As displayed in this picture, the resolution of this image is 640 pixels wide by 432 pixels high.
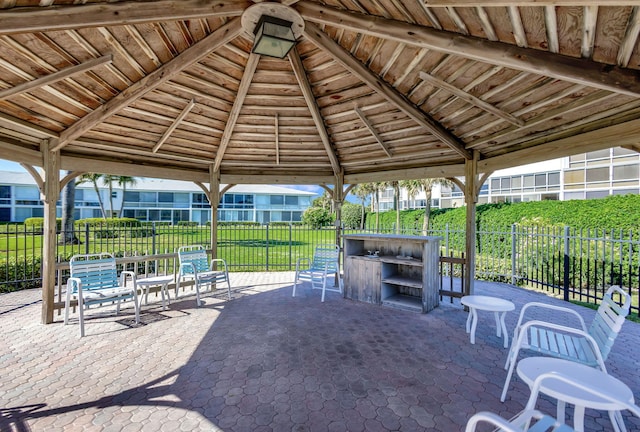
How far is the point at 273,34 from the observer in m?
3.06

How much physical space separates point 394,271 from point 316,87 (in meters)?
4.10

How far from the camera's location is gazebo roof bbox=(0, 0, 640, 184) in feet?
8.35

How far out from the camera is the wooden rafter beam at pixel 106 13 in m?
2.38

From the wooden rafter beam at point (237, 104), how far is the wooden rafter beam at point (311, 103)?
0.52 metres

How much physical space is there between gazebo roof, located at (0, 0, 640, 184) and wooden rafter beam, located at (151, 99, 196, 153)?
0.05m

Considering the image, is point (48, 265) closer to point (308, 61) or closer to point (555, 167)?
point (308, 61)

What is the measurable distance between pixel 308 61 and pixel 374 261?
3896mm

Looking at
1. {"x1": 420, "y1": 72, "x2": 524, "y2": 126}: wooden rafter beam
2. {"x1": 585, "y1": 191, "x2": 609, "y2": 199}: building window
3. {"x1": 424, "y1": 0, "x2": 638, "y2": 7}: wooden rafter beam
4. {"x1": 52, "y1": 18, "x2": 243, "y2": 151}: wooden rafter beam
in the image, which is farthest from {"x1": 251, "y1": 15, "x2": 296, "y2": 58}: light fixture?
{"x1": 585, "y1": 191, "x2": 609, "y2": 199}: building window

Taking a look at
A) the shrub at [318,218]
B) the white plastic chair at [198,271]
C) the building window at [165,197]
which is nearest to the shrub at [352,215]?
the shrub at [318,218]

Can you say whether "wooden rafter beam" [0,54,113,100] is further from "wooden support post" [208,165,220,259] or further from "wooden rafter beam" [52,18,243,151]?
A: "wooden support post" [208,165,220,259]

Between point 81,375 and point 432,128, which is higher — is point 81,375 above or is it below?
below

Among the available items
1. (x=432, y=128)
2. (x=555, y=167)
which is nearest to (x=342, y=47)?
(x=432, y=128)

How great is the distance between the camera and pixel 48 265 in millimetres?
5238

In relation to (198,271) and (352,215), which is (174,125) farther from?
(352,215)
